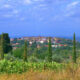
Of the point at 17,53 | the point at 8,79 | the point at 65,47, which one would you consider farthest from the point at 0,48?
the point at 8,79

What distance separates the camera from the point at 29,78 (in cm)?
464

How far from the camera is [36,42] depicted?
5144 centimetres

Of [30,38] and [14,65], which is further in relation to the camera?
[30,38]

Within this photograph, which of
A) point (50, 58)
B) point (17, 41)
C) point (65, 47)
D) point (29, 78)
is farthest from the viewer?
point (17, 41)

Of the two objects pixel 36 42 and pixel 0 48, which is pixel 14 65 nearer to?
pixel 0 48

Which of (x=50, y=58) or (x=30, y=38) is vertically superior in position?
(x=30, y=38)

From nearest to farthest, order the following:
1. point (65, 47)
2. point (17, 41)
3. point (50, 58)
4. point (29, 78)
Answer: point (29, 78)
point (50, 58)
point (65, 47)
point (17, 41)

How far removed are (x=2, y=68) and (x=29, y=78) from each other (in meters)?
3.00

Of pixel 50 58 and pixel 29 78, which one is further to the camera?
pixel 50 58

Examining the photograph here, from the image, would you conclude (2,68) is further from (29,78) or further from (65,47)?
(65,47)

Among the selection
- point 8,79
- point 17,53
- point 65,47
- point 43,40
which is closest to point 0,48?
point 17,53

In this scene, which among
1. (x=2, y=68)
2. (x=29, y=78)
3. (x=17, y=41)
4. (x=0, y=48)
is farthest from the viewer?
(x=17, y=41)

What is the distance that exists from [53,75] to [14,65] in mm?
3229

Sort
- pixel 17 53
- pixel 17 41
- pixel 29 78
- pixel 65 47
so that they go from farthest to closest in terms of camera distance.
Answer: pixel 17 41, pixel 65 47, pixel 17 53, pixel 29 78
